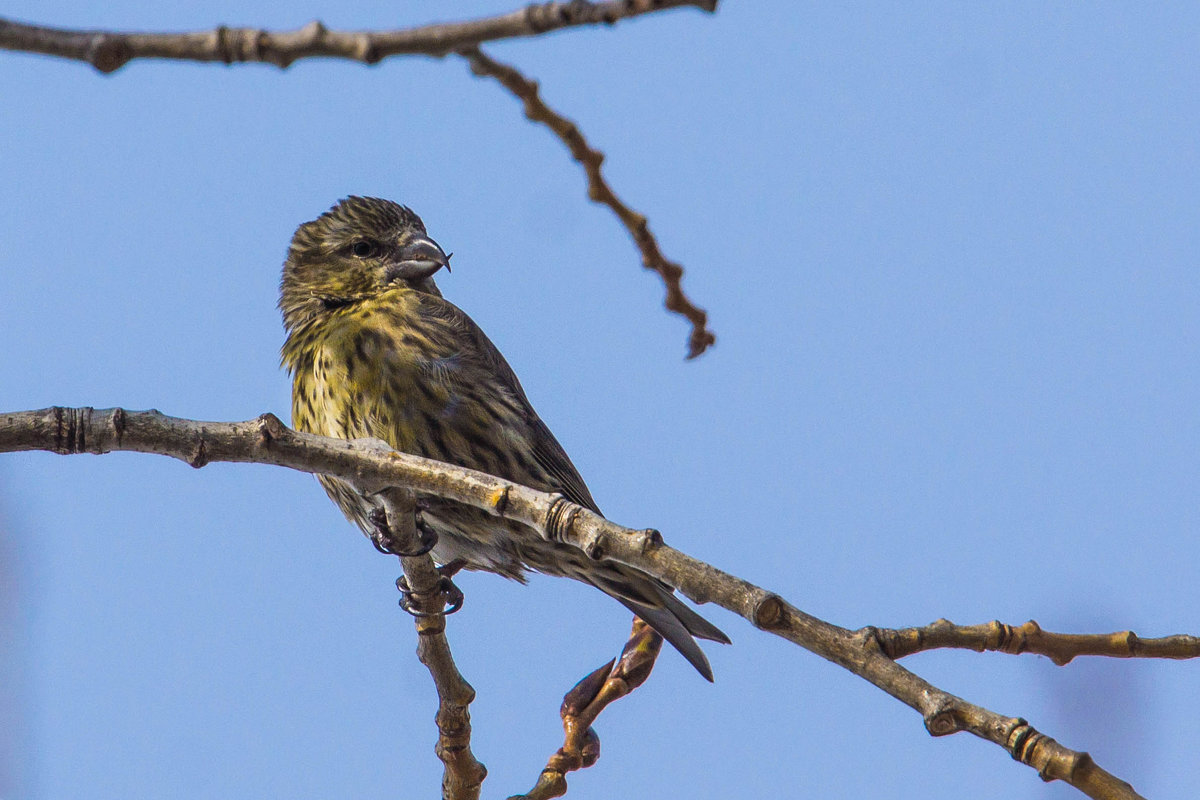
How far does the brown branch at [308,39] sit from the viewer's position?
1.73 metres

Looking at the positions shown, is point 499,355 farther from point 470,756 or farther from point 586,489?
point 470,756

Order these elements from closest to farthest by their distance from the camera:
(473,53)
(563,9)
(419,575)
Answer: (563,9), (473,53), (419,575)

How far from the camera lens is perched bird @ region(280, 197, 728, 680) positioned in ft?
16.1

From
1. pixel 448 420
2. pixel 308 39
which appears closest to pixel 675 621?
pixel 448 420

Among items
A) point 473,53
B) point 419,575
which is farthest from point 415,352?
point 473,53

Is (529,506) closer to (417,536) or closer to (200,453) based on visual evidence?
(200,453)

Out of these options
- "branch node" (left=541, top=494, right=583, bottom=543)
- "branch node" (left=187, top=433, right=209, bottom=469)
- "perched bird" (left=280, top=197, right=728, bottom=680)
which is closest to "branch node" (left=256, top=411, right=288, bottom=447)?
"branch node" (left=187, top=433, right=209, bottom=469)

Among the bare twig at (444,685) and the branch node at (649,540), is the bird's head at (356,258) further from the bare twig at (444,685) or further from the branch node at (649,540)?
the branch node at (649,540)

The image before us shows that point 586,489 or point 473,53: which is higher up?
point 586,489

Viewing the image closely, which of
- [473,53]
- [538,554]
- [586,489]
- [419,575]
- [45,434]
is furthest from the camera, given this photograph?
[586,489]

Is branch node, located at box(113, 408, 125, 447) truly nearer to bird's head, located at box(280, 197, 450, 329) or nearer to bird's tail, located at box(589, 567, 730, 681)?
bird's tail, located at box(589, 567, 730, 681)

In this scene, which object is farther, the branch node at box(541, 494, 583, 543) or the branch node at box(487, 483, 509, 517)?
the branch node at box(487, 483, 509, 517)

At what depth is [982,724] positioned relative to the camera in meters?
1.94

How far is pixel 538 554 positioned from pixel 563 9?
3550 millimetres
